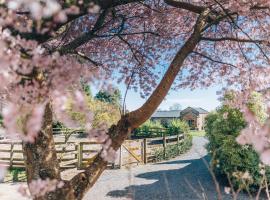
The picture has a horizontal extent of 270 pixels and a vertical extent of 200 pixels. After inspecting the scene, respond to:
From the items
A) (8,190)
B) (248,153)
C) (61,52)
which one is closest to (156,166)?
(248,153)

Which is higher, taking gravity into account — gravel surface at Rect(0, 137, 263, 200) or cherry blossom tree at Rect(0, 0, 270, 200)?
cherry blossom tree at Rect(0, 0, 270, 200)

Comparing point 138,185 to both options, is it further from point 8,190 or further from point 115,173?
point 8,190

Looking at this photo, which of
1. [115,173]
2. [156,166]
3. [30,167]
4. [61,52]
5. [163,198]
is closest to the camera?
[30,167]

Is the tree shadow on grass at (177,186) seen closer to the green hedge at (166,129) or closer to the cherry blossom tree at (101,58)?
the cherry blossom tree at (101,58)

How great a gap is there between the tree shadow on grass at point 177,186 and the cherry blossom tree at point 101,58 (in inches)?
126

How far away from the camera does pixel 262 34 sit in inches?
375

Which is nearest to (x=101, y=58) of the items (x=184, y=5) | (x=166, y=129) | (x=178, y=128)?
(x=184, y=5)

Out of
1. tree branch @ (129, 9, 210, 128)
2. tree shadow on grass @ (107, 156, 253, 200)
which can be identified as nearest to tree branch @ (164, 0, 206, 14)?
tree branch @ (129, 9, 210, 128)

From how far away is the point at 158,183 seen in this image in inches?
572

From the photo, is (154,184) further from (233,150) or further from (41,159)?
(41,159)

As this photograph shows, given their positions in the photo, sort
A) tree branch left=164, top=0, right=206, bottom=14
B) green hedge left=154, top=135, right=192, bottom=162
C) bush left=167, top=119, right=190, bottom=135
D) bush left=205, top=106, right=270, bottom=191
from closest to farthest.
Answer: tree branch left=164, top=0, right=206, bottom=14 → bush left=205, top=106, right=270, bottom=191 → green hedge left=154, top=135, right=192, bottom=162 → bush left=167, top=119, right=190, bottom=135

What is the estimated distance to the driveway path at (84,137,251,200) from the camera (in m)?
12.5

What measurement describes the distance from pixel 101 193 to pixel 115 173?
374cm

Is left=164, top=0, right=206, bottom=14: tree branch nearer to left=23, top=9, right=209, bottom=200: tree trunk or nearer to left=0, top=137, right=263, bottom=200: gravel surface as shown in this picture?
left=23, top=9, right=209, bottom=200: tree trunk
